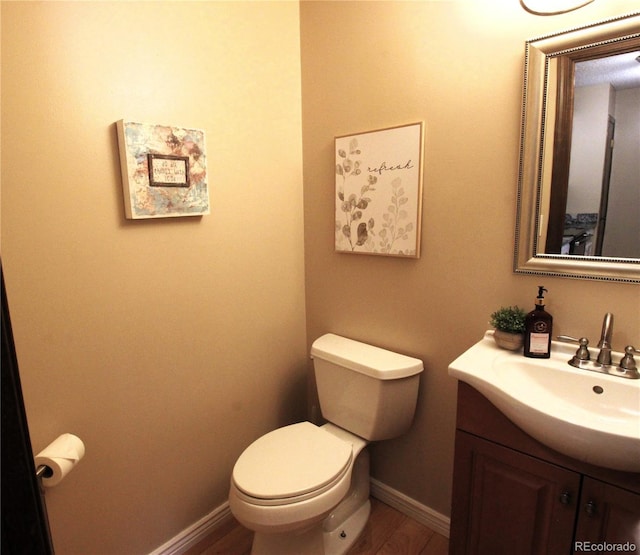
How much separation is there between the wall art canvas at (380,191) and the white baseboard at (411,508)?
1069mm

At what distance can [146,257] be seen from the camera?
1377mm

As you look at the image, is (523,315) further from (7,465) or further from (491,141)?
(7,465)

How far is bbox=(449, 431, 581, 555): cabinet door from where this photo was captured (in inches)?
40.5

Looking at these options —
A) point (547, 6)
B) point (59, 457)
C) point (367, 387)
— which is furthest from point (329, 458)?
point (547, 6)

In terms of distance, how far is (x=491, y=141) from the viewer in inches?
52.0

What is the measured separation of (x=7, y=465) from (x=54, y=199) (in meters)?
0.86

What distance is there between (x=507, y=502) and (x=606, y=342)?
52 centimetres

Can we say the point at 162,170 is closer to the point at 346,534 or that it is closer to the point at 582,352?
the point at 582,352

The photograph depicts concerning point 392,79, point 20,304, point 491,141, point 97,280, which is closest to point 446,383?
point 491,141

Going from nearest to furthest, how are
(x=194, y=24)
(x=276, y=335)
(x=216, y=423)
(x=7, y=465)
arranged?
(x=7, y=465) → (x=194, y=24) → (x=216, y=423) → (x=276, y=335)

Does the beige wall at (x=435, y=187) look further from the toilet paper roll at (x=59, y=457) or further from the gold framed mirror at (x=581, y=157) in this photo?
the toilet paper roll at (x=59, y=457)

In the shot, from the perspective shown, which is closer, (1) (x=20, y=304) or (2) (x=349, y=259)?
(1) (x=20, y=304)

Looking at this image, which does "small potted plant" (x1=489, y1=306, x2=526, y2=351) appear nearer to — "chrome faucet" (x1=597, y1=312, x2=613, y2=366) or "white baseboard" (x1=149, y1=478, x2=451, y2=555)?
"chrome faucet" (x1=597, y1=312, x2=613, y2=366)

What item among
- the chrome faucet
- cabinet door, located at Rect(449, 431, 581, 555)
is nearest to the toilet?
cabinet door, located at Rect(449, 431, 581, 555)
